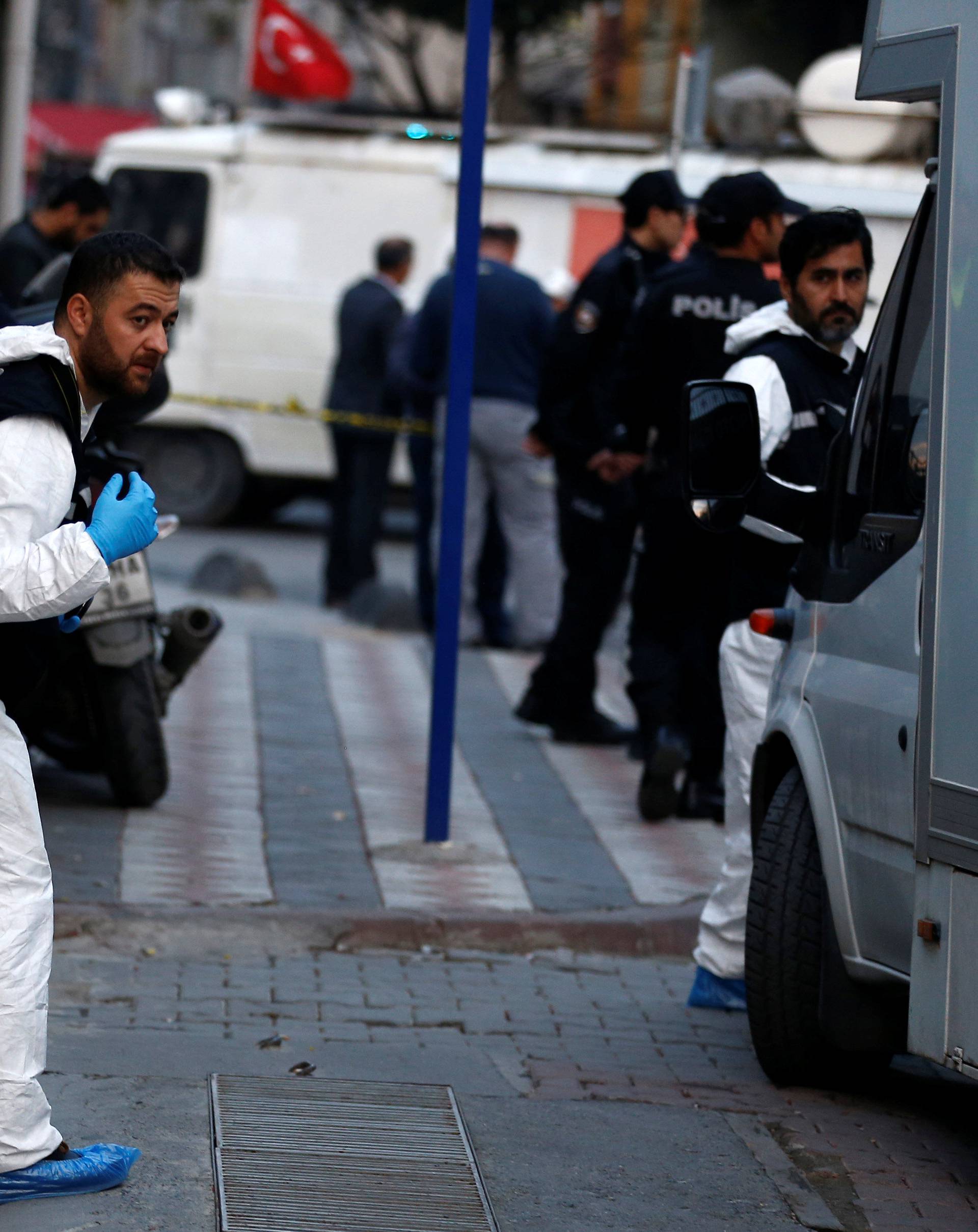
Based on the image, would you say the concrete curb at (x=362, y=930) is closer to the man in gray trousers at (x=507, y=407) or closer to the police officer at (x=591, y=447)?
the police officer at (x=591, y=447)

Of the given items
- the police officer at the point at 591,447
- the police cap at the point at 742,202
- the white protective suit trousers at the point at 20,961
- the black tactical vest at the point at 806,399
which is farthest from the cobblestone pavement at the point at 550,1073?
the police officer at the point at 591,447

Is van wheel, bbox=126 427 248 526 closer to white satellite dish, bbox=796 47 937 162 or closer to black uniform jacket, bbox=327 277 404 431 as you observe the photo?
black uniform jacket, bbox=327 277 404 431

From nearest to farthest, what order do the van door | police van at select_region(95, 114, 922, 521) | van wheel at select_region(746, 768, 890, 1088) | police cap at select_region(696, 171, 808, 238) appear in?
the van door, van wheel at select_region(746, 768, 890, 1088), police cap at select_region(696, 171, 808, 238), police van at select_region(95, 114, 922, 521)

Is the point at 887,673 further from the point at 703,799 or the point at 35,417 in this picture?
the point at 703,799

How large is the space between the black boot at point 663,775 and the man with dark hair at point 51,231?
2833 millimetres

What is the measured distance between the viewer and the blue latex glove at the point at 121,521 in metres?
3.44

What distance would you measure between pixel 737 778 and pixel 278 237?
37.4ft

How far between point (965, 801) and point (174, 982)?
2422 mm

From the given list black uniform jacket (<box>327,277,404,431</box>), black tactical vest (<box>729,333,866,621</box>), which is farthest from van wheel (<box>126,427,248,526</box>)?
black tactical vest (<box>729,333,866,621</box>)

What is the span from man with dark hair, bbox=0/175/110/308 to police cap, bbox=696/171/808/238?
2.42 m

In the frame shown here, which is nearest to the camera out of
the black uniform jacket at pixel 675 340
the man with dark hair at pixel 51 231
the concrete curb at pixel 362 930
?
the concrete curb at pixel 362 930

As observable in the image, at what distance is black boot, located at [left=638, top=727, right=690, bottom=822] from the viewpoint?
23.6ft

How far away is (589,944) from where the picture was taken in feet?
19.7

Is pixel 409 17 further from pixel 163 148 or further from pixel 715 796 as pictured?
pixel 715 796
